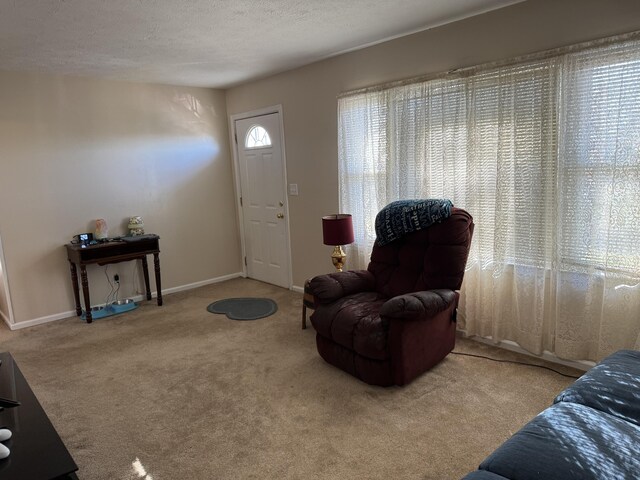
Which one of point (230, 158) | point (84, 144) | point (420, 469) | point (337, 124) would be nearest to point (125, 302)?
point (84, 144)

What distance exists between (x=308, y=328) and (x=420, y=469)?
1884 mm

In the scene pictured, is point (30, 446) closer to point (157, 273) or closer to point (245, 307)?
point (245, 307)

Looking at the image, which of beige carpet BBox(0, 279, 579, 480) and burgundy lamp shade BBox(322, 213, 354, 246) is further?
burgundy lamp shade BBox(322, 213, 354, 246)

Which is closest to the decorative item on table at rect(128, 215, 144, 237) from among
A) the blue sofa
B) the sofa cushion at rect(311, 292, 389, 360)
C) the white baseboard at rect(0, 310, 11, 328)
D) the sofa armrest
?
the white baseboard at rect(0, 310, 11, 328)

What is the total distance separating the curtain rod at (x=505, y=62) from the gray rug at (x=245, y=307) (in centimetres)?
221

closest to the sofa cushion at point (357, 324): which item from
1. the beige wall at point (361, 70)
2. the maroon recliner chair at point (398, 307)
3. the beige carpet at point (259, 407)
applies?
the maroon recliner chair at point (398, 307)

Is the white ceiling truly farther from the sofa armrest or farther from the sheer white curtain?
the sofa armrest

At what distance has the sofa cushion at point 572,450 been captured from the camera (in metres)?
1.20

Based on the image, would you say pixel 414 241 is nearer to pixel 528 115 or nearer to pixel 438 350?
pixel 438 350

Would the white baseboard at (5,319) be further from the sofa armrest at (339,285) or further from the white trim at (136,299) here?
the sofa armrest at (339,285)

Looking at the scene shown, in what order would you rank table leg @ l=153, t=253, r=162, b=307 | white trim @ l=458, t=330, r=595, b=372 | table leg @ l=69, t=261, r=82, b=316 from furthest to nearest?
table leg @ l=153, t=253, r=162, b=307 < table leg @ l=69, t=261, r=82, b=316 < white trim @ l=458, t=330, r=595, b=372

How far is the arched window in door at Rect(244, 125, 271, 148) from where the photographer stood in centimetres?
485

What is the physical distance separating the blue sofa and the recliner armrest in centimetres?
94

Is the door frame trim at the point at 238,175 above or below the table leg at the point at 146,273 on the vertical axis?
above
